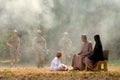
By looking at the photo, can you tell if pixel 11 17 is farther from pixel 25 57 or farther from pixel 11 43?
pixel 11 43

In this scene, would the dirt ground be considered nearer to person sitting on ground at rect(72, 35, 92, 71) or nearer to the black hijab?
the black hijab

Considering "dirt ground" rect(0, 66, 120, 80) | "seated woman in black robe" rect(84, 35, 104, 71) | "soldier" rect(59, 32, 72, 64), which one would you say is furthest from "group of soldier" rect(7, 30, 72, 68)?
"dirt ground" rect(0, 66, 120, 80)

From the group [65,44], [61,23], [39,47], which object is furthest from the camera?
[61,23]

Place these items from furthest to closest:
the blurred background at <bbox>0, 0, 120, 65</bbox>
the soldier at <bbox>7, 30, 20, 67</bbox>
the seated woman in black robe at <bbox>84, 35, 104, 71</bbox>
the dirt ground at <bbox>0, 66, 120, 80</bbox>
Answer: the blurred background at <bbox>0, 0, 120, 65</bbox> < the soldier at <bbox>7, 30, 20, 67</bbox> < the seated woman in black robe at <bbox>84, 35, 104, 71</bbox> < the dirt ground at <bbox>0, 66, 120, 80</bbox>

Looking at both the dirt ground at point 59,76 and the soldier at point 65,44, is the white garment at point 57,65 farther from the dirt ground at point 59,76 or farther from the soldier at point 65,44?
the soldier at point 65,44

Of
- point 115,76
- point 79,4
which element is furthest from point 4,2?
point 115,76

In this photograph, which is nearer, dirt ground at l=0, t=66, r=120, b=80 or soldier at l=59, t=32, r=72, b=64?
dirt ground at l=0, t=66, r=120, b=80

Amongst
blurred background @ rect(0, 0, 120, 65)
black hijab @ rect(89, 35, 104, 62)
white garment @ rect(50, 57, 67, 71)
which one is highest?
blurred background @ rect(0, 0, 120, 65)

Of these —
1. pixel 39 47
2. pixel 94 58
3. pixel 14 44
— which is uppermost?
pixel 14 44

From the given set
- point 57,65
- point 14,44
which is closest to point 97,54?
point 57,65

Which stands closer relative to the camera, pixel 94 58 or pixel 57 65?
pixel 94 58

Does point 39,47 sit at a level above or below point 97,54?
above

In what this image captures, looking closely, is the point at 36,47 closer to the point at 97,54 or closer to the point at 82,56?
the point at 82,56

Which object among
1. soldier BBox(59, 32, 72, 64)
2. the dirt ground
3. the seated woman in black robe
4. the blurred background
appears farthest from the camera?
the blurred background
